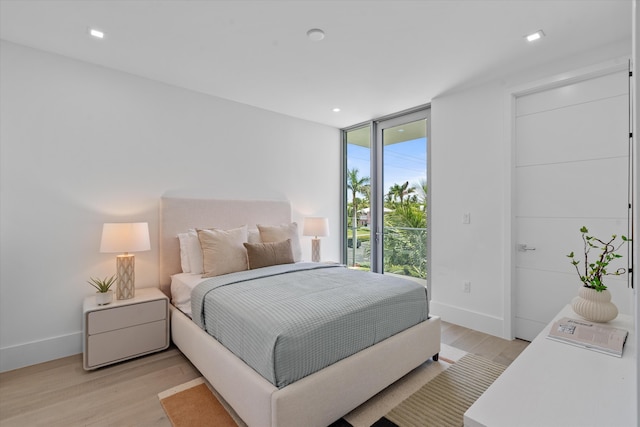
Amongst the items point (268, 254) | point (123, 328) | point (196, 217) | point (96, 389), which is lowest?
point (96, 389)

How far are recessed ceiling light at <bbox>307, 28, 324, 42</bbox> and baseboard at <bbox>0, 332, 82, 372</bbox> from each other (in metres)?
3.21

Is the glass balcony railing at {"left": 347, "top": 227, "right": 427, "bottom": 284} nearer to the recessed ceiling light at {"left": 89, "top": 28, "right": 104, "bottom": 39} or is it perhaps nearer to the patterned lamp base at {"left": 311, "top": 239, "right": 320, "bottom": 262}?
the patterned lamp base at {"left": 311, "top": 239, "right": 320, "bottom": 262}

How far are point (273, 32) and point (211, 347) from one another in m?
2.30

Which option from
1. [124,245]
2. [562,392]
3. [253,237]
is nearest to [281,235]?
[253,237]

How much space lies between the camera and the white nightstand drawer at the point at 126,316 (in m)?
2.36

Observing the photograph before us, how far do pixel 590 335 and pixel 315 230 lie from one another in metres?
3.02

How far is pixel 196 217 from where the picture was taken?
10.8ft

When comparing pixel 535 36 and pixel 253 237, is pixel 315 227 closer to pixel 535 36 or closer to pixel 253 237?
pixel 253 237

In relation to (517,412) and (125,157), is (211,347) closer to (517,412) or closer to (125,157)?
(517,412)

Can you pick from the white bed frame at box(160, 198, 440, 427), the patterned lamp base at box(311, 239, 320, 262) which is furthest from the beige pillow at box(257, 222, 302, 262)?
the white bed frame at box(160, 198, 440, 427)

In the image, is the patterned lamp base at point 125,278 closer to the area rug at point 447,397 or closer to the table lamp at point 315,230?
the table lamp at point 315,230

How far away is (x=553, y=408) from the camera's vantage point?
0.94 m

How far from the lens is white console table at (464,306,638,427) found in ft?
2.90

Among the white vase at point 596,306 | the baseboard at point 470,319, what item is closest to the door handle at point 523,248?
the baseboard at point 470,319
